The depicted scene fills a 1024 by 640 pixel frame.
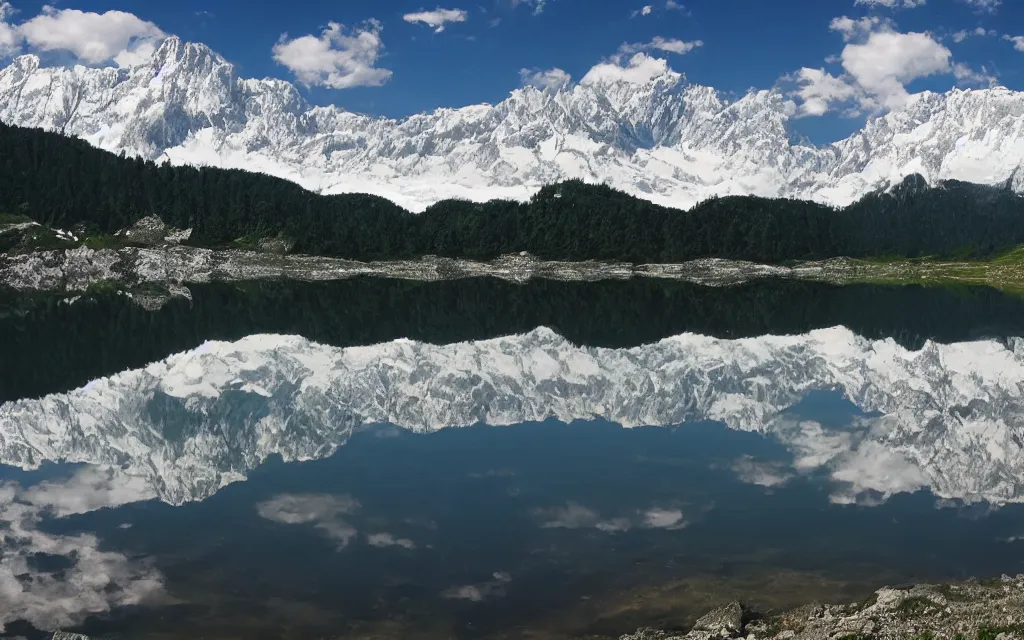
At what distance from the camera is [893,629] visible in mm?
18969

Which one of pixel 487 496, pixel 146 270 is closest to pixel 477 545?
pixel 487 496

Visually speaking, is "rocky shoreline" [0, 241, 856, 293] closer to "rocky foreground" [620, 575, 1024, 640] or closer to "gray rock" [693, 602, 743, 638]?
"gray rock" [693, 602, 743, 638]

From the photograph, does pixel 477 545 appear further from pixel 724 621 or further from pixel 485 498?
pixel 724 621

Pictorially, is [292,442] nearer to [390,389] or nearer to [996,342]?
[390,389]

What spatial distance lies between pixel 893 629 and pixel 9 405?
43755 millimetres

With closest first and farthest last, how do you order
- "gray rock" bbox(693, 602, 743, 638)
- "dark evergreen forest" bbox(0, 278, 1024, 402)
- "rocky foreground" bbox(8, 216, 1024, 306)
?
"gray rock" bbox(693, 602, 743, 638) < "dark evergreen forest" bbox(0, 278, 1024, 402) < "rocky foreground" bbox(8, 216, 1024, 306)

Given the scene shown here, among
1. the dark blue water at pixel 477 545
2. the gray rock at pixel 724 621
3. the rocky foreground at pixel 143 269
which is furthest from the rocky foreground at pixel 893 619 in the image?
the rocky foreground at pixel 143 269

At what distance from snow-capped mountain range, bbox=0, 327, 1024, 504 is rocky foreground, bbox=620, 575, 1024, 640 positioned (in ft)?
30.4

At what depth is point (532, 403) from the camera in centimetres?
4809

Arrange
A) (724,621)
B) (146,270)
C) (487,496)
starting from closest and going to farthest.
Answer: (724,621)
(487,496)
(146,270)

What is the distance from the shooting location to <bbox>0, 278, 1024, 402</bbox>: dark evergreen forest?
65438 millimetres

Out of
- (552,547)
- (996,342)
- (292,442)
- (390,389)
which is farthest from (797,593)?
(996,342)

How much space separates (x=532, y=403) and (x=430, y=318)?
46951mm

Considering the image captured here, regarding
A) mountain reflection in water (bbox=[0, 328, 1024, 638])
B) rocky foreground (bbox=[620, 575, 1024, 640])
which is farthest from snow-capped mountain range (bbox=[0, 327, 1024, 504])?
rocky foreground (bbox=[620, 575, 1024, 640])
